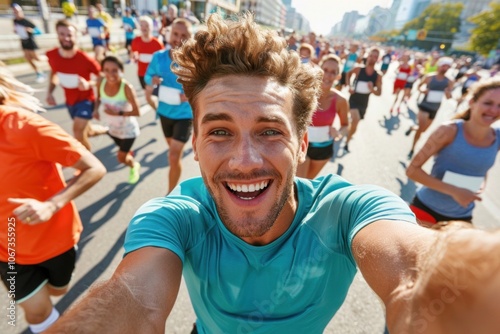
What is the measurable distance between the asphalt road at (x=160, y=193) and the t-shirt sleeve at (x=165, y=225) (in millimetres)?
1451

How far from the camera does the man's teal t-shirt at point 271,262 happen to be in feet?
3.97

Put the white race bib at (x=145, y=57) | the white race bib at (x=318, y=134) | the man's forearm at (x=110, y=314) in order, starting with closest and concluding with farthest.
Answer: the man's forearm at (x=110, y=314) < the white race bib at (x=318, y=134) < the white race bib at (x=145, y=57)

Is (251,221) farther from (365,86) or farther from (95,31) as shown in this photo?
(95,31)

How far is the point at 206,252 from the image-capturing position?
129cm

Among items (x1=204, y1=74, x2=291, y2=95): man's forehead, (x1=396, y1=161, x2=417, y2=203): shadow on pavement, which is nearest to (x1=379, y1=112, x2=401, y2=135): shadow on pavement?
(x1=396, y1=161, x2=417, y2=203): shadow on pavement

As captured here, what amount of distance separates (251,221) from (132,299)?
58cm

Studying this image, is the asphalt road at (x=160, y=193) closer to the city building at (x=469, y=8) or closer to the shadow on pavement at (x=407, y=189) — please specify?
the shadow on pavement at (x=407, y=189)

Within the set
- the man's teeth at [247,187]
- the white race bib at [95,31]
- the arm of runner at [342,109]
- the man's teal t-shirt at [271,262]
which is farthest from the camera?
the white race bib at [95,31]

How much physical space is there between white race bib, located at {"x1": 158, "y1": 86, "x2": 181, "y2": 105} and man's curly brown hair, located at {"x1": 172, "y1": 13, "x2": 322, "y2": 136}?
2.68 meters

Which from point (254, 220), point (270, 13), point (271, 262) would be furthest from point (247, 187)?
point (270, 13)

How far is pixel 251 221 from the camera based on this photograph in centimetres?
132

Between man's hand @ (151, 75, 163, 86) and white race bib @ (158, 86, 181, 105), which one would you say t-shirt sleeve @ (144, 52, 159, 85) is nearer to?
man's hand @ (151, 75, 163, 86)

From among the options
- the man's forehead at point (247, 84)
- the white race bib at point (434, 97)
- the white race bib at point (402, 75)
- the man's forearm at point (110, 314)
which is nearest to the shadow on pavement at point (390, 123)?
the white race bib at point (402, 75)

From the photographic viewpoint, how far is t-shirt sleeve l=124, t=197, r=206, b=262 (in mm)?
1157
